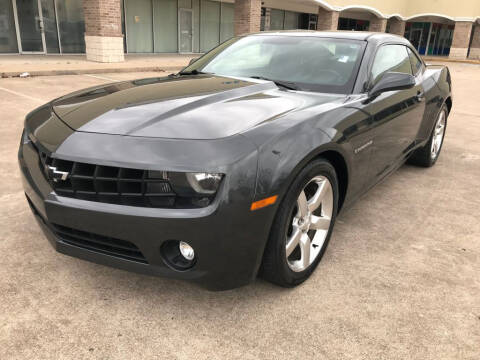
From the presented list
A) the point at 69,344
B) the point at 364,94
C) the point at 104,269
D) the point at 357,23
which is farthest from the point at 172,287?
the point at 357,23

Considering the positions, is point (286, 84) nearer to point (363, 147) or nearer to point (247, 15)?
point (363, 147)

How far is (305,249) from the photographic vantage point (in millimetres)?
2529

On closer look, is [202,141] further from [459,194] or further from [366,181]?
[459,194]

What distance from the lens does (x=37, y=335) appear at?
210cm

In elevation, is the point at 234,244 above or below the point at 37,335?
above

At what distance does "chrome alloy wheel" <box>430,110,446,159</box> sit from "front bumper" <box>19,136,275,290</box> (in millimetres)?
3596

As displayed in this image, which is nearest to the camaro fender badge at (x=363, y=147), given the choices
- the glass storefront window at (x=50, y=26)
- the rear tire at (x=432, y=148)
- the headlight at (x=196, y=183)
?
the headlight at (x=196, y=183)

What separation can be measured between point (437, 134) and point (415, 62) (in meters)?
1.02

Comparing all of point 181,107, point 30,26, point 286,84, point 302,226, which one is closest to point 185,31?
point 30,26

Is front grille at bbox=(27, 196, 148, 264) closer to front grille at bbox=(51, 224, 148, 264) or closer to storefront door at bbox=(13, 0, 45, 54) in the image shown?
front grille at bbox=(51, 224, 148, 264)

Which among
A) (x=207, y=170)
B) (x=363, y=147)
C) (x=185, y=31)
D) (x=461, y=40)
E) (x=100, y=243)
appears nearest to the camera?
(x=207, y=170)

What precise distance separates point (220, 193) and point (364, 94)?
1670 mm

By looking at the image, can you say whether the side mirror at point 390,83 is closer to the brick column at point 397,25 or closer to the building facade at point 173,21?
the building facade at point 173,21

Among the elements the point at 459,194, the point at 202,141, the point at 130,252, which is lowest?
the point at 459,194
